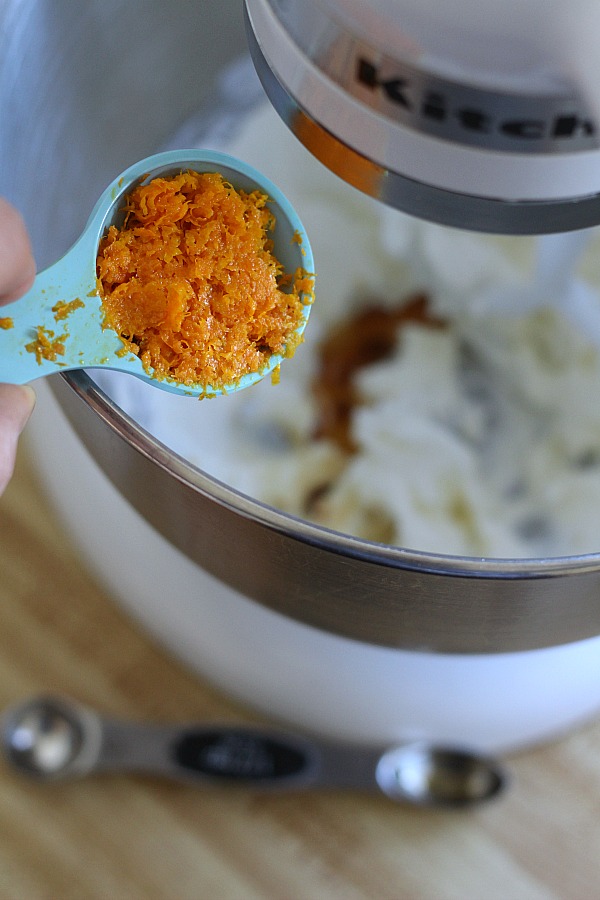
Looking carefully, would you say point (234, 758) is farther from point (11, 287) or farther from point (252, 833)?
point (11, 287)

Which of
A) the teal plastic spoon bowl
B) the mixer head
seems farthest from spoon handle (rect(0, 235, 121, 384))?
the mixer head

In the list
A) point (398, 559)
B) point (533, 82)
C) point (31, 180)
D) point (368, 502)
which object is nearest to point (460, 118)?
point (533, 82)

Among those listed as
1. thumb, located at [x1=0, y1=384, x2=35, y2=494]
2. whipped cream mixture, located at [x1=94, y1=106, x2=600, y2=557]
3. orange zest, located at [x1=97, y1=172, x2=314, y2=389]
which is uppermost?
whipped cream mixture, located at [x1=94, y1=106, x2=600, y2=557]

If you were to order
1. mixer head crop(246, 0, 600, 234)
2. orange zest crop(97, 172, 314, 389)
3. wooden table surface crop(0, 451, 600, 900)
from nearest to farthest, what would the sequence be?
1. mixer head crop(246, 0, 600, 234)
2. orange zest crop(97, 172, 314, 389)
3. wooden table surface crop(0, 451, 600, 900)

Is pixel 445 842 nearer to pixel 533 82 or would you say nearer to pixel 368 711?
pixel 368 711

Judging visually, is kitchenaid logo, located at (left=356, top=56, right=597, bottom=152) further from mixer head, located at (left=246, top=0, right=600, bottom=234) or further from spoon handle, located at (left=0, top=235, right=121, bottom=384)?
spoon handle, located at (left=0, top=235, right=121, bottom=384)

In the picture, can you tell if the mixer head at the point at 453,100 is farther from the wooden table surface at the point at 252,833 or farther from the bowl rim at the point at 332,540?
the wooden table surface at the point at 252,833

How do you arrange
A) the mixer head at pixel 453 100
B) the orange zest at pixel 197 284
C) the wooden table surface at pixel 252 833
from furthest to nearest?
the wooden table surface at pixel 252 833
the orange zest at pixel 197 284
the mixer head at pixel 453 100

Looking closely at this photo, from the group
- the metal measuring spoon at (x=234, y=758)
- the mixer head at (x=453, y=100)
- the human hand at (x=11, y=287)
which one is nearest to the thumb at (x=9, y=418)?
the human hand at (x=11, y=287)
